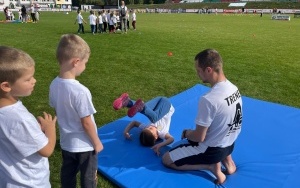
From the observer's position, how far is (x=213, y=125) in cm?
307

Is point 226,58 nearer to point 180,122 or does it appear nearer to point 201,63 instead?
point 180,122

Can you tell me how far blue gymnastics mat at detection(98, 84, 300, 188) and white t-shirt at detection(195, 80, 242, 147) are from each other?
0.55 meters

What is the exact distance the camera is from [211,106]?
2922 millimetres

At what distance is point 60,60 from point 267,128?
344 centimetres

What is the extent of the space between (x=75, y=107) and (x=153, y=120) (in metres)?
2.02

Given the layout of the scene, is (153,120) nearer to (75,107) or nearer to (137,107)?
(137,107)

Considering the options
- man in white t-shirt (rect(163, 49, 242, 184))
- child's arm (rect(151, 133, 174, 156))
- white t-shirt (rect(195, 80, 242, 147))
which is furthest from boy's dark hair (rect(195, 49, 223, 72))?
child's arm (rect(151, 133, 174, 156))

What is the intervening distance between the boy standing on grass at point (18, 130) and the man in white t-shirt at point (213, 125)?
1.60 metres

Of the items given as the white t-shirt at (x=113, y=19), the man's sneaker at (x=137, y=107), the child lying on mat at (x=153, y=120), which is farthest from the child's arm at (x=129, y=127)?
the white t-shirt at (x=113, y=19)

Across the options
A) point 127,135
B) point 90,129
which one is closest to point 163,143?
point 127,135

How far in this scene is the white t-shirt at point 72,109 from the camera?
240cm

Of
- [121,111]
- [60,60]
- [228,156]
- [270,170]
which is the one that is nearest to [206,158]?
[228,156]

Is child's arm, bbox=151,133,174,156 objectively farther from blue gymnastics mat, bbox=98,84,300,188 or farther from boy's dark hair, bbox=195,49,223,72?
boy's dark hair, bbox=195,49,223,72

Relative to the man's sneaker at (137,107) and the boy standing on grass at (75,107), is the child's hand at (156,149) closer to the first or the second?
the man's sneaker at (137,107)
